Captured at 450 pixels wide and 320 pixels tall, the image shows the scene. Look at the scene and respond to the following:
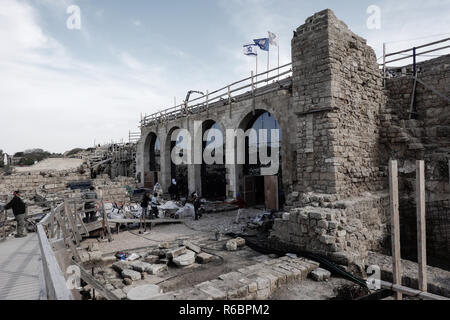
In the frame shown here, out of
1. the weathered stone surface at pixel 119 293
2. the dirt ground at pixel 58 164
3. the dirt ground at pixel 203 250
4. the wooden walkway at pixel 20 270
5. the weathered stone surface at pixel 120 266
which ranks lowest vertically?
the dirt ground at pixel 203 250

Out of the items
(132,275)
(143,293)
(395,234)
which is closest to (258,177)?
(132,275)

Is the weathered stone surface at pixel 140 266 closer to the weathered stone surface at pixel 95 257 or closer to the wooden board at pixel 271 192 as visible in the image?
the weathered stone surface at pixel 95 257

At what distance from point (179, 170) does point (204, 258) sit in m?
14.5

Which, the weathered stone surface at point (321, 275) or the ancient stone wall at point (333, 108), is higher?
the ancient stone wall at point (333, 108)

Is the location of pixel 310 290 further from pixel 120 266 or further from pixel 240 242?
pixel 120 266

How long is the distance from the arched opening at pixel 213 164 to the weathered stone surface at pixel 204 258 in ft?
31.1

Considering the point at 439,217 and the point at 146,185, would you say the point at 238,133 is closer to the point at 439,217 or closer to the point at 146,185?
the point at 439,217

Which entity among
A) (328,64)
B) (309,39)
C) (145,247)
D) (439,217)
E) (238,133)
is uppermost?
(309,39)

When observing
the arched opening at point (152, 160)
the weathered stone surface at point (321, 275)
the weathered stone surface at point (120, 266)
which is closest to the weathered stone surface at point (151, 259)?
the weathered stone surface at point (120, 266)

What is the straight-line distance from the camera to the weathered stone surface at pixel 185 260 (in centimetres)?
611

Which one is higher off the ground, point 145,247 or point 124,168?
point 124,168

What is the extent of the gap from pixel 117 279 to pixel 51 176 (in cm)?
1955

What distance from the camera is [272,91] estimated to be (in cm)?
1141
